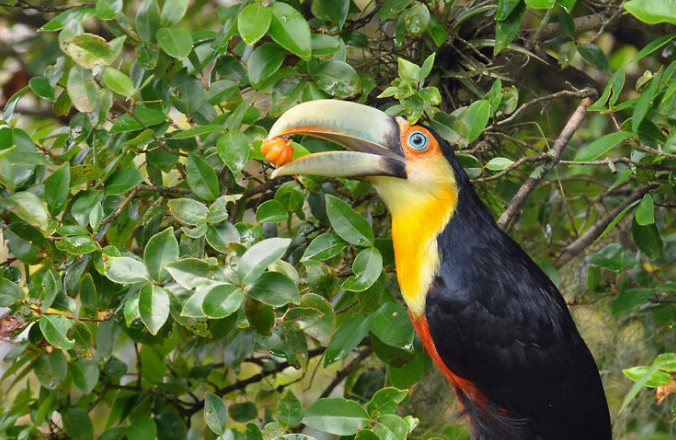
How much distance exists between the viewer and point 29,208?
1722mm

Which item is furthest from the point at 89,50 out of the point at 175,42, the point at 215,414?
the point at 215,414

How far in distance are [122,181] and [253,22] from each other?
471 millimetres

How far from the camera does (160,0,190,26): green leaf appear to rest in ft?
6.12

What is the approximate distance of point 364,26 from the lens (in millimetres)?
2414

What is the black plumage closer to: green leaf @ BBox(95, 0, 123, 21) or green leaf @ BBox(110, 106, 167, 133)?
green leaf @ BBox(110, 106, 167, 133)

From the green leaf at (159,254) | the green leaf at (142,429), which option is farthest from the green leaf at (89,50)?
the green leaf at (142,429)

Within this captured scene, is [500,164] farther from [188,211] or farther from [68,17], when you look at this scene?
[68,17]

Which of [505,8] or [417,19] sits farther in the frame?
[417,19]

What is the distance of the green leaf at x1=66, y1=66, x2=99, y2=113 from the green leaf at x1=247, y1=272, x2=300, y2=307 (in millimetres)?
504

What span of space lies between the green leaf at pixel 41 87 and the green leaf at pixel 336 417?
0.94 m

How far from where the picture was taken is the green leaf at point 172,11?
1.87 metres

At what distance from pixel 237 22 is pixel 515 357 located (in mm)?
1056

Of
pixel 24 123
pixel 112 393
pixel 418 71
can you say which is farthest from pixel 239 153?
pixel 24 123

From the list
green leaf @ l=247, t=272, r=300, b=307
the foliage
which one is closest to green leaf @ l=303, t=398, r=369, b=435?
the foliage
